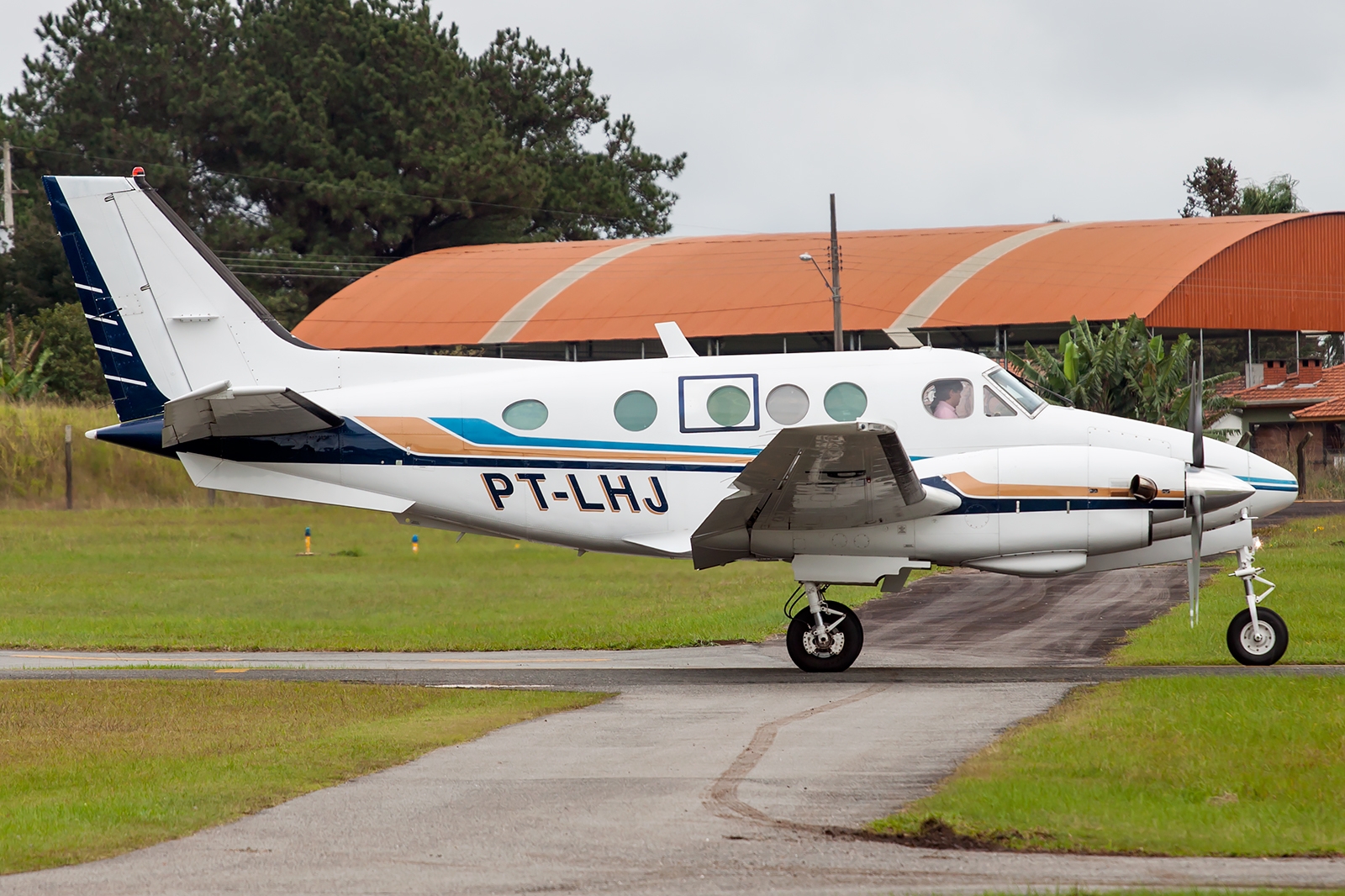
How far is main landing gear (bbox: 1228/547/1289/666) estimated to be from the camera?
14.8 meters

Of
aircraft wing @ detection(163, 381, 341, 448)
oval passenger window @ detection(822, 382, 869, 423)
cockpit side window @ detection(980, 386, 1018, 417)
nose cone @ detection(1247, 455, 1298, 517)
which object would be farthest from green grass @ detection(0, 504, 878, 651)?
nose cone @ detection(1247, 455, 1298, 517)

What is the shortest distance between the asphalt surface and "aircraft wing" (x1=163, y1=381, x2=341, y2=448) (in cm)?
284

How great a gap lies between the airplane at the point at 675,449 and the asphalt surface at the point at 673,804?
145 cm

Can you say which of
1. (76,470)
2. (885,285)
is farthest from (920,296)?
(76,470)

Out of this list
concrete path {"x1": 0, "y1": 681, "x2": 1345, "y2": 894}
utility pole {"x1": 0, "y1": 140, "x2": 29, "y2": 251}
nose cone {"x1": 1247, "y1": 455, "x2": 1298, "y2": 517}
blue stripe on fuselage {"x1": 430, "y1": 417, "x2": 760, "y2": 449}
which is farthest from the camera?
utility pole {"x1": 0, "y1": 140, "x2": 29, "y2": 251}

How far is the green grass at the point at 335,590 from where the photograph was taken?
70.5 ft

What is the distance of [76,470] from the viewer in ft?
141

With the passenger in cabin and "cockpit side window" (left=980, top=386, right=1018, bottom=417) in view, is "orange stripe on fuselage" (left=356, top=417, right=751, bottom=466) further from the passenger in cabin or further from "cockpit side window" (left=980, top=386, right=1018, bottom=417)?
"cockpit side window" (left=980, top=386, right=1018, bottom=417)

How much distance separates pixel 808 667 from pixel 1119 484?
3.87m

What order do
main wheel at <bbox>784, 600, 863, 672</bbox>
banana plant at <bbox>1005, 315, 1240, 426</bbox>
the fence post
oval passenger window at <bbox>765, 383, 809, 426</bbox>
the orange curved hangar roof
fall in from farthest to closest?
the orange curved hangar roof < the fence post < banana plant at <bbox>1005, 315, 1240, 426</bbox> < main wheel at <bbox>784, 600, 863, 672</bbox> < oval passenger window at <bbox>765, 383, 809, 426</bbox>

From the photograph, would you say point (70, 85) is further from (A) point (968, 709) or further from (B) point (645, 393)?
(A) point (968, 709)

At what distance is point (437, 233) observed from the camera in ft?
230

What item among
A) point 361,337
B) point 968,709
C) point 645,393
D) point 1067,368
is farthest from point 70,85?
point 968,709

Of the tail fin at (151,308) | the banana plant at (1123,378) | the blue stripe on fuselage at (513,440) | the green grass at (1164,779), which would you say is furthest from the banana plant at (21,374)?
the green grass at (1164,779)
